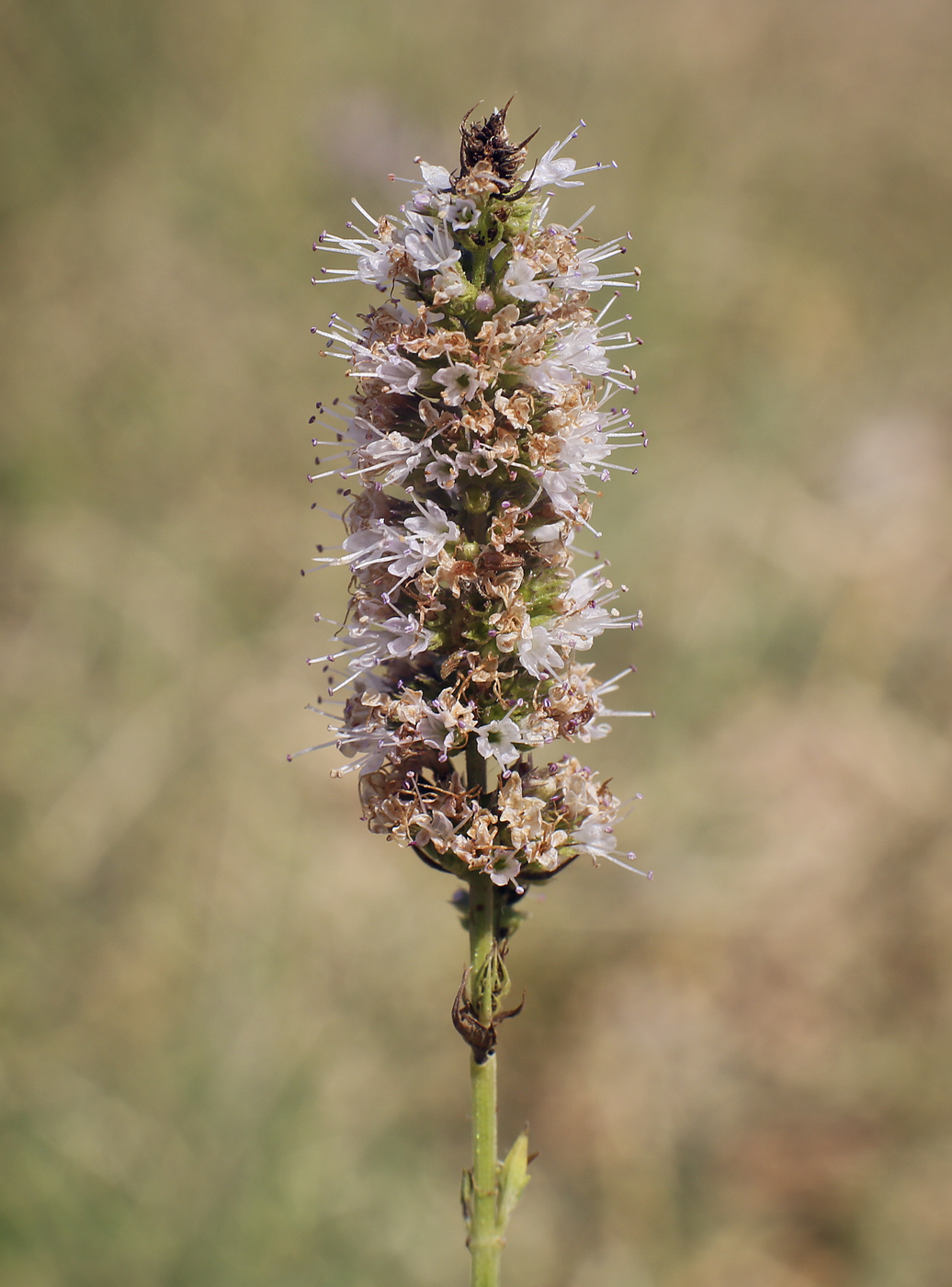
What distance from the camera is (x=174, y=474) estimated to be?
29.8ft

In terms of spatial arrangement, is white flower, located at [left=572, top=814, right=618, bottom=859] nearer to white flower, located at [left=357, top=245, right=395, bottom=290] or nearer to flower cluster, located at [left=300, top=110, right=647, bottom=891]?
flower cluster, located at [left=300, top=110, right=647, bottom=891]

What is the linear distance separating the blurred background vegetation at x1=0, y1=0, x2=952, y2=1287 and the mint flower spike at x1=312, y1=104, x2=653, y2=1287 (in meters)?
2.82

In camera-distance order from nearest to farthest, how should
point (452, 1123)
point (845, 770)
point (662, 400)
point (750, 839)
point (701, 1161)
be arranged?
point (701, 1161) < point (452, 1123) < point (750, 839) < point (845, 770) < point (662, 400)

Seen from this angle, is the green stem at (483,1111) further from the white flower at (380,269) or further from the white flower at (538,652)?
the white flower at (380,269)

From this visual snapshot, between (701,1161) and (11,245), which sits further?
(11,245)

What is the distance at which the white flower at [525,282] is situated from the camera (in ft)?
7.70

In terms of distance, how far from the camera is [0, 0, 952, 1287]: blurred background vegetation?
4.81 meters

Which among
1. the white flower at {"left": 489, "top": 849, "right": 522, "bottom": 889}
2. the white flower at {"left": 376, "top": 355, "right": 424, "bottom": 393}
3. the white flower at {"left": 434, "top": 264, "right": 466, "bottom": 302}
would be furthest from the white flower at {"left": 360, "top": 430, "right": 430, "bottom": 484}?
the white flower at {"left": 489, "top": 849, "right": 522, "bottom": 889}

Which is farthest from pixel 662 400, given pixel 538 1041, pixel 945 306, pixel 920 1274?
pixel 920 1274

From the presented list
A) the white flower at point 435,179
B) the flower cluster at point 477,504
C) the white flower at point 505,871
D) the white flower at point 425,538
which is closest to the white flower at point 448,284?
the flower cluster at point 477,504

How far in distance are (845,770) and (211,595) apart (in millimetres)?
5236

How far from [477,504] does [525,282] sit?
1.83 feet

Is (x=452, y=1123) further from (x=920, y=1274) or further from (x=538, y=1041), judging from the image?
(x=920, y=1274)

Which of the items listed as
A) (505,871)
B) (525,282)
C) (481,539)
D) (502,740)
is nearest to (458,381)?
(525,282)
